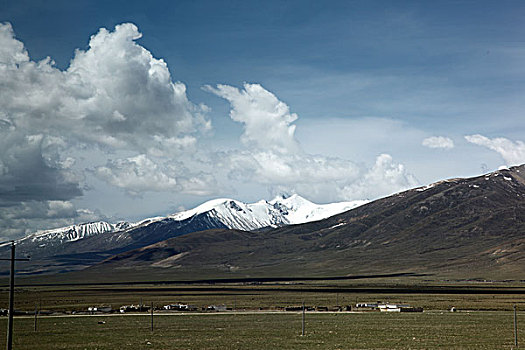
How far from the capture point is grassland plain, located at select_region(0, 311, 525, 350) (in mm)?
48656

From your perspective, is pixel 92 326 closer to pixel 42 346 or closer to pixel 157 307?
pixel 42 346

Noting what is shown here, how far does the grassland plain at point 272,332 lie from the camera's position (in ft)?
160

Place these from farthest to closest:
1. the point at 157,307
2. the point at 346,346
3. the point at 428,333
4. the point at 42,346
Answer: the point at 157,307
the point at 428,333
the point at 42,346
the point at 346,346

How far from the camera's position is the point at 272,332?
194 feet

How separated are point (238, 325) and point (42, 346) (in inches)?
951

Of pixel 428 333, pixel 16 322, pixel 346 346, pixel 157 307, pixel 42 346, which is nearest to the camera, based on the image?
pixel 346 346

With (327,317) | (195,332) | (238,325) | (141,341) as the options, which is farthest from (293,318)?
(141,341)

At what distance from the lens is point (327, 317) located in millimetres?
80250

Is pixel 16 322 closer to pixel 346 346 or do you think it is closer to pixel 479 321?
pixel 346 346

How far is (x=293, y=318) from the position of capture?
257ft

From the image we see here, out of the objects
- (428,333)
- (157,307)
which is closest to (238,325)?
(428,333)

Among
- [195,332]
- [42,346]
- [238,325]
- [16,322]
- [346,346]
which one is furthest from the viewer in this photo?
[16,322]

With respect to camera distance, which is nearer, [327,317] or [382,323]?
[382,323]

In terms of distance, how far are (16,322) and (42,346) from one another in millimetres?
31042
